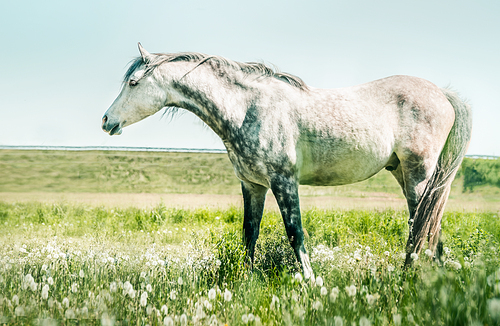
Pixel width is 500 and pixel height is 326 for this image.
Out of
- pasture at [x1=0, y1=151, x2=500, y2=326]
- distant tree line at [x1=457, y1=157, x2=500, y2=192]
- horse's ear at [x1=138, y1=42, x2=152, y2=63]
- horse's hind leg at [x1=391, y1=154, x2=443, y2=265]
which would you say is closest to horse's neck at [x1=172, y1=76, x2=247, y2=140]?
horse's ear at [x1=138, y1=42, x2=152, y2=63]

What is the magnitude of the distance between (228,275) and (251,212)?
1.01 meters

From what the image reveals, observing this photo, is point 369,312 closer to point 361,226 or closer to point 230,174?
point 361,226

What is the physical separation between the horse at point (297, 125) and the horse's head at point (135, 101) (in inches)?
0.5

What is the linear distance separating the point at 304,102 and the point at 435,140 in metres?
1.91

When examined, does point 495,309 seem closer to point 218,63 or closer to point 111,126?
point 218,63

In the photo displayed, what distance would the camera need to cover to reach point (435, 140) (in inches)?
187

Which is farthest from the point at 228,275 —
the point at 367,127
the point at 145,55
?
the point at 145,55

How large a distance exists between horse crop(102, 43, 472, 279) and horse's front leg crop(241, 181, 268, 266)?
0.01 m

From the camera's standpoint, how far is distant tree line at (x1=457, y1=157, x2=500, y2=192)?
56.9ft

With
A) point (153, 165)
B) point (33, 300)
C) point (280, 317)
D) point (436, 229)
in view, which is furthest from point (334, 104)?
point (153, 165)

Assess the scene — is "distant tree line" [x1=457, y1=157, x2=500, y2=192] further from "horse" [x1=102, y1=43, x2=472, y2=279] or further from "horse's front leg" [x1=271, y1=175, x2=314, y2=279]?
"horse's front leg" [x1=271, y1=175, x2=314, y2=279]

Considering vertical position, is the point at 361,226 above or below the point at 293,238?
below

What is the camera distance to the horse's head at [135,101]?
428 cm

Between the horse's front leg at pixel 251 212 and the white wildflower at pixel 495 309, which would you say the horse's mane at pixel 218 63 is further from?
the white wildflower at pixel 495 309
